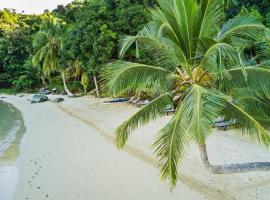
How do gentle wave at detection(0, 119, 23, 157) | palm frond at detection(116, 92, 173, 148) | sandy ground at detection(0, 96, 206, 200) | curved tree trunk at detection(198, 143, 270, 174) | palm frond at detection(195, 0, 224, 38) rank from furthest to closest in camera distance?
gentle wave at detection(0, 119, 23, 157)
sandy ground at detection(0, 96, 206, 200)
palm frond at detection(116, 92, 173, 148)
palm frond at detection(195, 0, 224, 38)
curved tree trunk at detection(198, 143, 270, 174)

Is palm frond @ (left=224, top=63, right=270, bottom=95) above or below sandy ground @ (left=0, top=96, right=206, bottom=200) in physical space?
above

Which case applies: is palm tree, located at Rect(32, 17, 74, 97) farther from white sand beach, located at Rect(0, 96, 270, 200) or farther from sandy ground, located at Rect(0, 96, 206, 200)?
sandy ground, located at Rect(0, 96, 206, 200)

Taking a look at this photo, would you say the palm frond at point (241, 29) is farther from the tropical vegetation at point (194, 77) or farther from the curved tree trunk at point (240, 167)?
the curved tree trunk at point (240, 167)

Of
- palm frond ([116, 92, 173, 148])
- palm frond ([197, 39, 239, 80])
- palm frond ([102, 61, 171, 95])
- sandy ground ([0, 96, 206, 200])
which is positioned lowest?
sandy ground ([0, 96, 206, 200])

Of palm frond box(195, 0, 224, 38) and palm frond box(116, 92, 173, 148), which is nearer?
palm frond box(195, 0, 224, 38)

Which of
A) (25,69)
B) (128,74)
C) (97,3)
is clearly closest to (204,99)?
(128,74)

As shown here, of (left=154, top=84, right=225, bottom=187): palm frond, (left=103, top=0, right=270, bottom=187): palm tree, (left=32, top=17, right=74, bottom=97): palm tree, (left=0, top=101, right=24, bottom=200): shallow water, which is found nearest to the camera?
(left=154, top=84, right=225, bottom=187): palm frond

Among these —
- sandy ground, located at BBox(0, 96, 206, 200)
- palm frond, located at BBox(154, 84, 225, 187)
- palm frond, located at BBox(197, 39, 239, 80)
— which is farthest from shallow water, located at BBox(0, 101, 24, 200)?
palm frond, located at BBox(197, 39, 239, 80)
